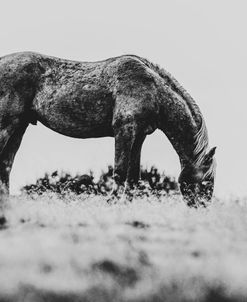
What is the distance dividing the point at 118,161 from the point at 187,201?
1.44 metres

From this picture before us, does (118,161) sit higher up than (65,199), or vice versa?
(118,161)

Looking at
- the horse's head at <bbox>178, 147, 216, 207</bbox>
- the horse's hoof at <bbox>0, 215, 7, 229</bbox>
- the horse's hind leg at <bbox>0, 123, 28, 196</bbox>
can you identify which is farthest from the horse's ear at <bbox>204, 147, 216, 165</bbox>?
the horse's hoof at <bbox>0, 215, 7, 229</bbox>

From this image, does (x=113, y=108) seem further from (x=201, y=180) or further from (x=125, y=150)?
(x=201, y=180)

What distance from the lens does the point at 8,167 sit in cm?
1095

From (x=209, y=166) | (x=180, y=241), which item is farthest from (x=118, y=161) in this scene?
(x=180, y=241)

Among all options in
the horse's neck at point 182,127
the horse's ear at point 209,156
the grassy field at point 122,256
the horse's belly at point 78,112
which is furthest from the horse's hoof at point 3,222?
the horse's ear at point 209,156

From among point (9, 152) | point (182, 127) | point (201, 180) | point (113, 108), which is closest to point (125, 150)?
point (113, 108)

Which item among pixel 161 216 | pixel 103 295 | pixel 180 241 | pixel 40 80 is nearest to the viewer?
Result: pixel 103 295

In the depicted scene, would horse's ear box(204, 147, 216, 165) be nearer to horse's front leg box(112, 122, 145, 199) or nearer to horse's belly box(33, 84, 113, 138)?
horse's front leg box(112, 122, 145, 199)

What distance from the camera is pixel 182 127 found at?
404 inches

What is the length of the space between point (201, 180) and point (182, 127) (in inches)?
41.3

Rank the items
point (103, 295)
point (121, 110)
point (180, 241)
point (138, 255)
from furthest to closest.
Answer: point (121, 110), point (180, 241), point (138, 255), point (103, 295)

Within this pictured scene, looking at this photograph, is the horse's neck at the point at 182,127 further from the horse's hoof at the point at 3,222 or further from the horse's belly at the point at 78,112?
the horse's hoof at the point at 3,222

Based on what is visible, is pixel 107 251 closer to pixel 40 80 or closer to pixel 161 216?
pixel 161 216
